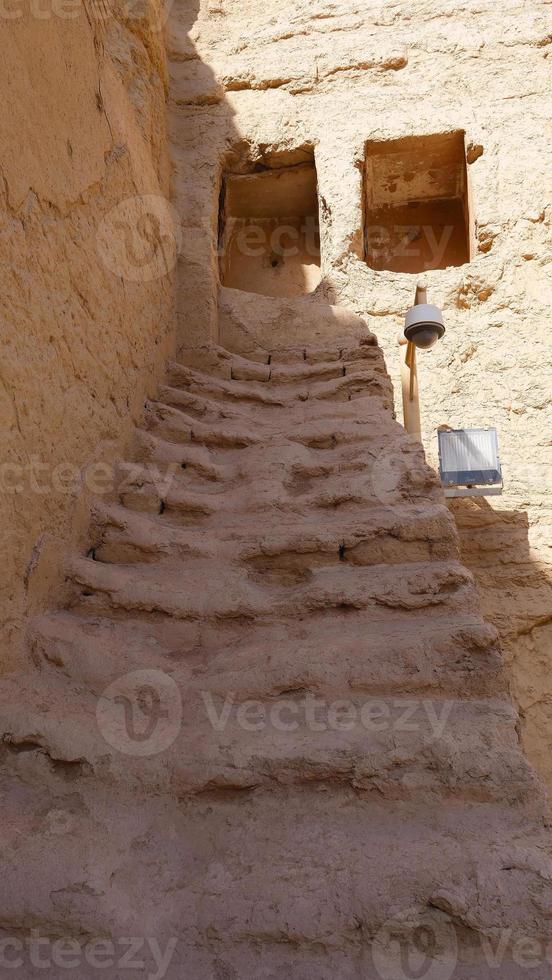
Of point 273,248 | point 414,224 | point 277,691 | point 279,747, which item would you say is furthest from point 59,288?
point 414,224

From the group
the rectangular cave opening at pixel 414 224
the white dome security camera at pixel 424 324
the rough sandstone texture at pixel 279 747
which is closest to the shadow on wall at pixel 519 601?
the white dome security camera at pixel 424 324

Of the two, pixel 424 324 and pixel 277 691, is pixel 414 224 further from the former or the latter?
pixel 277 691

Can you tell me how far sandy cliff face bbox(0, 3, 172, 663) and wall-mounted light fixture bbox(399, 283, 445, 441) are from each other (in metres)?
1.22

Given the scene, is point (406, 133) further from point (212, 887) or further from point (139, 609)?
point (212, 887)

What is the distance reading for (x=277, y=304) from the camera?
13.4 feet

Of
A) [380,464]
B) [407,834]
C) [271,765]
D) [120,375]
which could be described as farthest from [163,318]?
[407,834]

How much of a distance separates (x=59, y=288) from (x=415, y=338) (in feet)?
5.38

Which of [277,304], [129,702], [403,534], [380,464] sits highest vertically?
[277,304]

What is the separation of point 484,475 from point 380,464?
5.14 feet

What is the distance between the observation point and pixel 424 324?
121 inches

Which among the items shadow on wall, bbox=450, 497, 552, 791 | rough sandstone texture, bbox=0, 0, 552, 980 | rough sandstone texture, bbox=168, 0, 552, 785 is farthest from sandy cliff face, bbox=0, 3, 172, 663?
shadow on wall, bbox=450, 497, 552, 791

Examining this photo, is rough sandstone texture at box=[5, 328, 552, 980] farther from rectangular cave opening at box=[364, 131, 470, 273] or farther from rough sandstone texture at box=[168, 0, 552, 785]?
rectangular cave opening at box=[364, 131, 470, 273]

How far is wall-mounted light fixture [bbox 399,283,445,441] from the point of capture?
3.07 m

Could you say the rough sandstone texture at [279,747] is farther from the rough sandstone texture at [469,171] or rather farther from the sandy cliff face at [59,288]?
the rough sandstone texture at [469,171]
